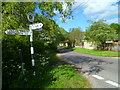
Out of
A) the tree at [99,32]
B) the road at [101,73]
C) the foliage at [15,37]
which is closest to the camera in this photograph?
the foliage at [15,37]

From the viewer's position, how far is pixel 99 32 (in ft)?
60.2

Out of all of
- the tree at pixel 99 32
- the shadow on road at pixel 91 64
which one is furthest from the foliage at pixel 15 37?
the tree at pixel 99 32

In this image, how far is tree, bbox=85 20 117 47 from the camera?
18048mm

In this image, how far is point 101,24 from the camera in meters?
19.0

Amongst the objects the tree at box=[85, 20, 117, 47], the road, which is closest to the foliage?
the road

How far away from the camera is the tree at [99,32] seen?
59.2 ft

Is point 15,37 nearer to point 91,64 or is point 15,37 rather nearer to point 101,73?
point 101,73

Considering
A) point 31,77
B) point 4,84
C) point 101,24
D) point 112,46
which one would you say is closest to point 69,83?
point 31,77

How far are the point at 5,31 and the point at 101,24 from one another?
1854 cm

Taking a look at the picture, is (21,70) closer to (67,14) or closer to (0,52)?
(0,52)

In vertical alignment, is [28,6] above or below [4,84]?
above

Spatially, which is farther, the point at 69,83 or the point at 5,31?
the point at 69,83

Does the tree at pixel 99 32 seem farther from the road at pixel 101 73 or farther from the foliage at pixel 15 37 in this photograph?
the foliage at pixel 15 37

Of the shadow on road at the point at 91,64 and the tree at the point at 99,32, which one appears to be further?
the tree at the point at 99,32
